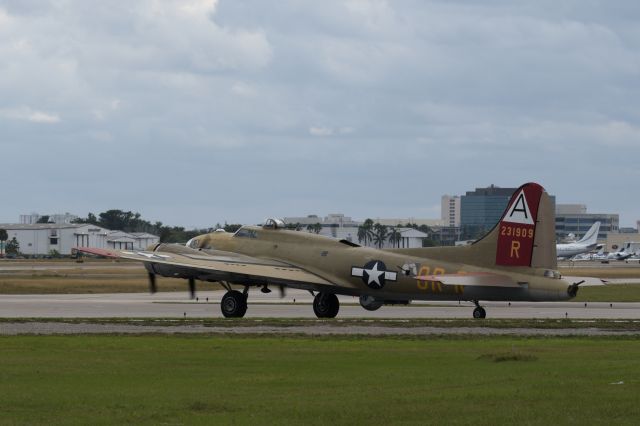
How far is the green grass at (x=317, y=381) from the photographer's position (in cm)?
1916

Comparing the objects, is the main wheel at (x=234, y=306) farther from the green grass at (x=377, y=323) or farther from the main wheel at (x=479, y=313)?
the main wheel at (x=479, y=313)

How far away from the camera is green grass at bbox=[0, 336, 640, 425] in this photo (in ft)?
62.8

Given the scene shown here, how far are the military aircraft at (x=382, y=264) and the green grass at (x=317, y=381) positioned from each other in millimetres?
11233

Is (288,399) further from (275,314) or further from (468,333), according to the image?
(275,314)

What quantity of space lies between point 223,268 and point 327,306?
502 centimetres

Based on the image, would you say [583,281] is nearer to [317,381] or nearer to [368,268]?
[368,268]

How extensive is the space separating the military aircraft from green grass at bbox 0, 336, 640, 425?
442 inches

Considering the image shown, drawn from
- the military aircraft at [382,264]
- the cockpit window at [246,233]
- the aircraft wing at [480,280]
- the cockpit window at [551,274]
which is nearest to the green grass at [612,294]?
the military aircraft at [382,264]

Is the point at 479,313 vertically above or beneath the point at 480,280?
beneath

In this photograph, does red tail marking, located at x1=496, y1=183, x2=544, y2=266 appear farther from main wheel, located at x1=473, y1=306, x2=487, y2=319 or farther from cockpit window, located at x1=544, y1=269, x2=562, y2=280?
main wheel, located at x1=473, y1=306, x2=487, y2=319

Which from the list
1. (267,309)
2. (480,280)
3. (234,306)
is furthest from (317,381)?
(267,309)

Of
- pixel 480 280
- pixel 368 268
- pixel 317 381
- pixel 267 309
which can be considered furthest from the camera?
pixel 267 309

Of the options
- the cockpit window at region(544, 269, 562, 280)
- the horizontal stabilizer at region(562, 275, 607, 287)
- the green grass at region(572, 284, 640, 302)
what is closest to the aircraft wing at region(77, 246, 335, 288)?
the cockpit window at region(544, 269, 562, 280)

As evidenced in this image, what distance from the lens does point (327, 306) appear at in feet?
170
